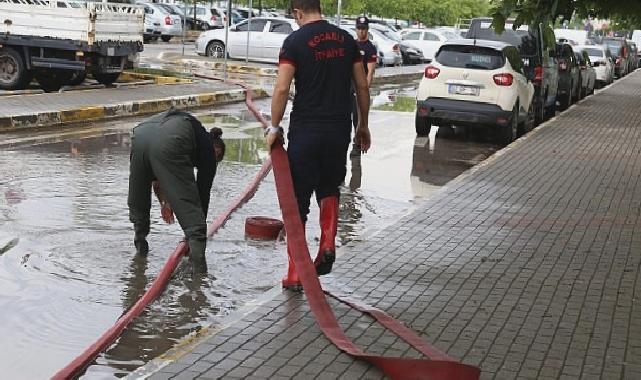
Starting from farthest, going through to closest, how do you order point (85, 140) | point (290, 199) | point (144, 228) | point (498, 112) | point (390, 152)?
point (498, 112)
point (390, 152)
point (85, 140)
point (144, 228)
point (290, 199)

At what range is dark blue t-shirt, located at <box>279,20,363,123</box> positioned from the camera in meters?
6.96

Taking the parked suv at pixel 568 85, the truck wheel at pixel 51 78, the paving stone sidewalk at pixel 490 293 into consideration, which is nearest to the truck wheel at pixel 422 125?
the paving stone sidewalk at pixel 490 293

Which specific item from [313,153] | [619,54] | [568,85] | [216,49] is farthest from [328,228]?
[619,54]

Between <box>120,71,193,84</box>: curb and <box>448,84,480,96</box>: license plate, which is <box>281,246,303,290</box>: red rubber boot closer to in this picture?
<box>448,84,480,96</box>: license plate

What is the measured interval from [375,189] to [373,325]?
6.18m

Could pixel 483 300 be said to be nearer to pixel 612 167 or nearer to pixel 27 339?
pixel 27 339

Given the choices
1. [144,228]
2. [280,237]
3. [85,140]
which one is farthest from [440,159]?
[144,228]

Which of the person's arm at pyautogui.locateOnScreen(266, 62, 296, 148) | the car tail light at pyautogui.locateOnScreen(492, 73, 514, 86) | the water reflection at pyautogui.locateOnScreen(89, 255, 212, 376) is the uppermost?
the person's arm at pyautogui.locateOnScreen(266, 62, 296, 148)

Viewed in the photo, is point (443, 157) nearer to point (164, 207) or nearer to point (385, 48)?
point (164, 207)

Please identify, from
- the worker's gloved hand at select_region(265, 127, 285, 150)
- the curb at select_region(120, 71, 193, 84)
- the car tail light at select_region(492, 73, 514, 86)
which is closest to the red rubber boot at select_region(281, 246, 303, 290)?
the worker's gloved hand at select_region(265, 127, 285, 150)

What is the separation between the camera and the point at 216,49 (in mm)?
37062

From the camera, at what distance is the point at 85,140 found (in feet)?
50.2

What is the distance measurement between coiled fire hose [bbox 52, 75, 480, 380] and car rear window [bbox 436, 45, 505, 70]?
36.1 feet

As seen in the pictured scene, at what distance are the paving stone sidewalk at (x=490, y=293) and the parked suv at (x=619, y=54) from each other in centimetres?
3899
